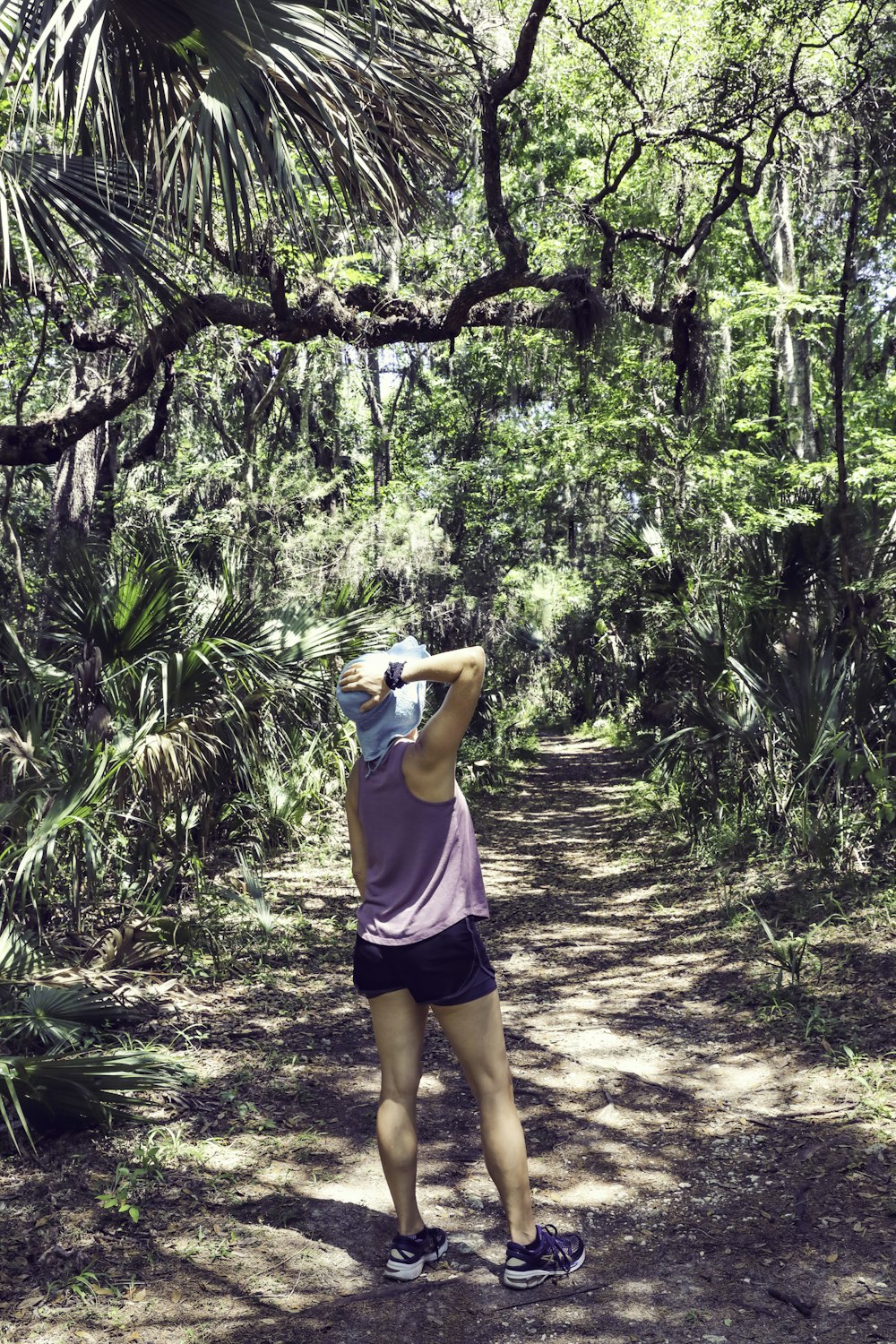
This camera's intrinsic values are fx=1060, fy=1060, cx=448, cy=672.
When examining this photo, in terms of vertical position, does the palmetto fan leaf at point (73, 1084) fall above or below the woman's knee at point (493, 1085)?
below

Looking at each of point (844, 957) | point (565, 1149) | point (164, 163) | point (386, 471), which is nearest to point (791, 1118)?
point (565, 1149)

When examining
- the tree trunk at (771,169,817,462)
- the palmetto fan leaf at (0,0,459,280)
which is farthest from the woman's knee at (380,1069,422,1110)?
the tree trunk at (771,169,817,462)

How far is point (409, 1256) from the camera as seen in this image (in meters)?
3.08

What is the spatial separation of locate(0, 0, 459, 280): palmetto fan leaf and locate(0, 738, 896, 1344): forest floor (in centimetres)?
360

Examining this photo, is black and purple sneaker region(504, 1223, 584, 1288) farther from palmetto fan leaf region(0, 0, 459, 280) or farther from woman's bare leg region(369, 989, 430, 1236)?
palmetto fan leaf region(0, 0, 459, 280)

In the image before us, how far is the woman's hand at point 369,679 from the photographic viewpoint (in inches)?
113

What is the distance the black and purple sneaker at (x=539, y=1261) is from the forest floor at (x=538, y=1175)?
55 millimetres

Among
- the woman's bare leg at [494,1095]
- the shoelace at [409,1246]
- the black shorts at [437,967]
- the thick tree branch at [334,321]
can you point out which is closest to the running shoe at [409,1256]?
the shoelace at [409,1246]

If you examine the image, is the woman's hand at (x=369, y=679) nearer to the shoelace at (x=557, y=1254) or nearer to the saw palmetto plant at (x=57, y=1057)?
the shoelace at (x=557, y=1254)

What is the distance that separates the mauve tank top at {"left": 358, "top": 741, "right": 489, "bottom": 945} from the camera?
9.53ft

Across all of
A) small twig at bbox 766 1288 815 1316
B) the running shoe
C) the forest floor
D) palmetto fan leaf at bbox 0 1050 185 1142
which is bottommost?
the forest floor

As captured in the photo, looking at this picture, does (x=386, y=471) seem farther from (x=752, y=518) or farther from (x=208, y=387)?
(x=752, y=518)

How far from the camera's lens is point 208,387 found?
1590 cm

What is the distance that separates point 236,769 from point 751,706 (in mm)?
3847
